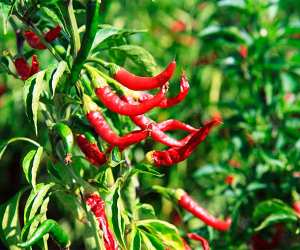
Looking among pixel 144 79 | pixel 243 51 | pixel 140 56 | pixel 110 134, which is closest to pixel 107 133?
pixel 110 134

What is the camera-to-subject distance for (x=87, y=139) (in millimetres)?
1253

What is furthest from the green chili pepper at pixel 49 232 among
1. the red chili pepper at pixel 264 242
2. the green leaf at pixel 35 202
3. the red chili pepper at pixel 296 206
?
the red chili pepper at pixel 264 242

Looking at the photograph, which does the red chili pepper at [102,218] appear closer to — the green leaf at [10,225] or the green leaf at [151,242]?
the green leaf at [151,242]

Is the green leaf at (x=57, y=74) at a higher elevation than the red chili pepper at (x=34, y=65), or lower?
higher

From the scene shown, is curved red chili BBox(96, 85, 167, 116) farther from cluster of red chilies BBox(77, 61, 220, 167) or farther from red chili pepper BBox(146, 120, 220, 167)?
red chili pepper BBox(146, 120, 220, 167)

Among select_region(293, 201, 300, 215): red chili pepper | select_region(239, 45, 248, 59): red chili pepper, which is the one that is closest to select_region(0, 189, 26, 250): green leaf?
select_region(293, 201, 300, 215): red chili pepper

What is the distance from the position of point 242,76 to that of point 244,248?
546 millimetres

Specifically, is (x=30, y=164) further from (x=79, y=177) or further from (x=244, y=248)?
(x=244, y=248)

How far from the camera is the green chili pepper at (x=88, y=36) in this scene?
3.60 ft

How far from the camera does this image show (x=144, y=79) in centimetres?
118

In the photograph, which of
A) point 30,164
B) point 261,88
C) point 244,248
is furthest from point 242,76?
point 30,164

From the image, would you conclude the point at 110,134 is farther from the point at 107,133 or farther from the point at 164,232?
the point at 164,232

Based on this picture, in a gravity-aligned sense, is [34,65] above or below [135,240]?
above

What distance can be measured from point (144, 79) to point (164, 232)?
330 millimetres
